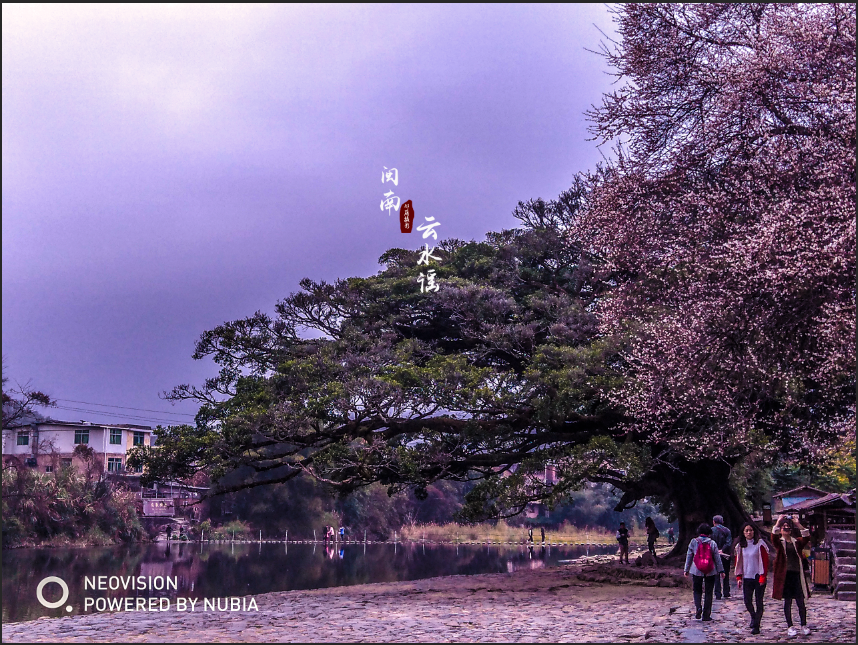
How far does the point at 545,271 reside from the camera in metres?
24.2

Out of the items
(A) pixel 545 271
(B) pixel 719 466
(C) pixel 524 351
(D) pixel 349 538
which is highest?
(A) pixel 545 271

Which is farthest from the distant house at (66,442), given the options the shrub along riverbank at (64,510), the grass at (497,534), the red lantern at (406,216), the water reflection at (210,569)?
the red lantern at (406,216)

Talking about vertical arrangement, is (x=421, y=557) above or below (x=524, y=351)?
below

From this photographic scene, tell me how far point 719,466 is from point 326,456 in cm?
1136

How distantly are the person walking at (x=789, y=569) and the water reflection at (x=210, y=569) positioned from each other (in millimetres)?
15062

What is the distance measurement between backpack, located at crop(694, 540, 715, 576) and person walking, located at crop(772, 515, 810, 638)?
3.82 ft

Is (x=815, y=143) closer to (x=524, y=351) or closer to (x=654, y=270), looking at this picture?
(x=654, y=270)

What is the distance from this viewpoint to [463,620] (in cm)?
1466

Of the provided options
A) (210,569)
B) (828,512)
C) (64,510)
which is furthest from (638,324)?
(64,510)

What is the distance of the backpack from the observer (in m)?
13.4

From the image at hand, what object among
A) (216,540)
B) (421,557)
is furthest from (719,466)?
(216,540)

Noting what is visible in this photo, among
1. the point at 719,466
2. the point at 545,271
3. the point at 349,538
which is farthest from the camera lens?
the point at 349,538

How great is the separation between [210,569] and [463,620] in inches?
801

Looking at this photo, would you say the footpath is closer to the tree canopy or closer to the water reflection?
the tree canopy
